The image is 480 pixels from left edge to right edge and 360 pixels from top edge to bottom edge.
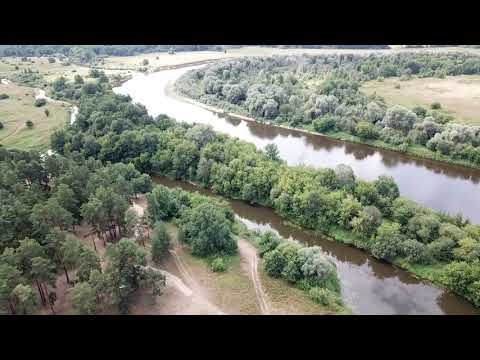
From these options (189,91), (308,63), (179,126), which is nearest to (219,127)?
(179,126)

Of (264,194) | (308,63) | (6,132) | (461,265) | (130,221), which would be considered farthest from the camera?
(308,63)

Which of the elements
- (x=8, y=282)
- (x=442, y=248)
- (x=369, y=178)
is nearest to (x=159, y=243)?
(x=8, y=282)

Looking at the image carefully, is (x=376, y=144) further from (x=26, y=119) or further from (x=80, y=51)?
(x=80, y=51)

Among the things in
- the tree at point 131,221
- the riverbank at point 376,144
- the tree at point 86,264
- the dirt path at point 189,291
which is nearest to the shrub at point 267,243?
the dirt path at point 189,291

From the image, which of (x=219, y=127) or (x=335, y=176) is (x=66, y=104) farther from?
(x=335, y=176)

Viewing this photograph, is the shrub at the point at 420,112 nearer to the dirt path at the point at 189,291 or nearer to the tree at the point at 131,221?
the dirt path at the point at 189,291

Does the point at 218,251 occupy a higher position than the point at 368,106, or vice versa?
the point at 368,106

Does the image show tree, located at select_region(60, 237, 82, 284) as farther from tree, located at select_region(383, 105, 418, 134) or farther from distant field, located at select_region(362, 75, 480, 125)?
distant field, located at select_region(362, 75, 480, 125)
